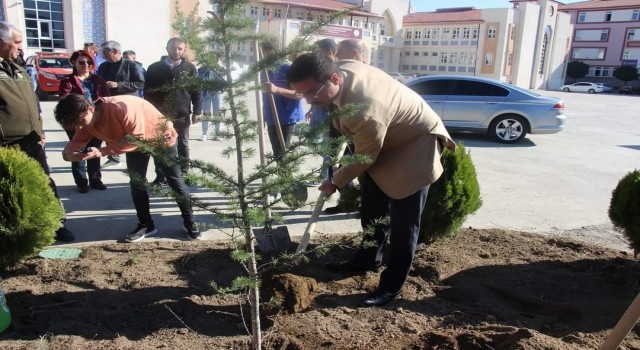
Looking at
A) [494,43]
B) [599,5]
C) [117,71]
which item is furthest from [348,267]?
[599,5]

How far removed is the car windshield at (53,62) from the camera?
16797 millimetres

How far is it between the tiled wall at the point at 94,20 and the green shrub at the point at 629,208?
26841 millimetres

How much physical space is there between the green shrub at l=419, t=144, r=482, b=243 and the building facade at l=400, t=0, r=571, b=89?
55.6 meters

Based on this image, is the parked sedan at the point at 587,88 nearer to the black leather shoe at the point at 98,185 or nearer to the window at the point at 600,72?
the window at the point at 600,72

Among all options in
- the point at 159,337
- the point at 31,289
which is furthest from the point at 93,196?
the point at 159,337

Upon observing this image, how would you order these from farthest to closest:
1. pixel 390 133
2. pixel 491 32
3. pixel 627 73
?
1. pixel 627 73
2. pixel 491 32
3. pixel 390 133

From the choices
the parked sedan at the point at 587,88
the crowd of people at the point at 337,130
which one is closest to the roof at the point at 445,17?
the parked sedan at the point at 587,88

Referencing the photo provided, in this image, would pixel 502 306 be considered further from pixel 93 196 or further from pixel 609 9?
pixel 609 9

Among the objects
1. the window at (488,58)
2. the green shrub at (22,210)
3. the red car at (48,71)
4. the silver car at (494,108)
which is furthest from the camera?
the window at (488,58)

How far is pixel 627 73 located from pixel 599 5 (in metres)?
13.4

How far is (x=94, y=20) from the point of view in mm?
25375

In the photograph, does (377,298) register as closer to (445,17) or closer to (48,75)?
(48,75)

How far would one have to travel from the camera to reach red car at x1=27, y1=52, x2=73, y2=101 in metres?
16.0

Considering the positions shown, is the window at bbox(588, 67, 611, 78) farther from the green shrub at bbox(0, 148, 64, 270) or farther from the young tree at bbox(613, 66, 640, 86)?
the green shrub at bbox(0, 148, 64, 270)
